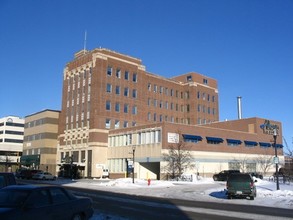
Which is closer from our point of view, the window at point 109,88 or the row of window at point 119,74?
the window at point 109,88

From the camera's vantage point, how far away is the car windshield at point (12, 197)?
9.66m

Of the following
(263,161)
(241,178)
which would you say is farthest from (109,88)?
(241,178)

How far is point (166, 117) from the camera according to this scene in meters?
88.0

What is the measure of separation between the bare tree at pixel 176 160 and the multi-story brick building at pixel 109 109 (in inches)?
65.1

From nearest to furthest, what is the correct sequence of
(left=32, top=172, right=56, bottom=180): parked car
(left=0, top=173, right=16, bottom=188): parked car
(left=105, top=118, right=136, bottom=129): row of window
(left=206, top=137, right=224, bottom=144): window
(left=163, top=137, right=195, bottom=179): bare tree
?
(left=0, top=173, right=16, bottom=188): parked car
(left=32, top=172, right=56, bottom=180): parked car
(left=163, top=137, right=195, bottom=179): bare tree
(left=206, top=137, right=224, bottom=144): window
(left=105, top=118, right=136, bottom=129): row of window

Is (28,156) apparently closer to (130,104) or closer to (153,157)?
(130,104)

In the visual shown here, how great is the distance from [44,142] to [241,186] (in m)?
67.3

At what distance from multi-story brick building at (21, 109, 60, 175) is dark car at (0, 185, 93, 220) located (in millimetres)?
74876

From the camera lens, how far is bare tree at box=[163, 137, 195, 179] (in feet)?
190

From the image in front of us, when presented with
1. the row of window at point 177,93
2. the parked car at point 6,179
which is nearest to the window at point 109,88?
the row of window at point 177,93

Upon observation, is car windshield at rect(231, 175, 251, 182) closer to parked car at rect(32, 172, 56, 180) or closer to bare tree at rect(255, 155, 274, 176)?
parked car at rect(32, 172, 56, 180)

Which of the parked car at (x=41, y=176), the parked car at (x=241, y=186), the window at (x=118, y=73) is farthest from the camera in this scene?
the window at (x=118, y=73)

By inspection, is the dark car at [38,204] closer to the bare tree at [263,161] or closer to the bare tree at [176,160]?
the bare tree at [176,160]

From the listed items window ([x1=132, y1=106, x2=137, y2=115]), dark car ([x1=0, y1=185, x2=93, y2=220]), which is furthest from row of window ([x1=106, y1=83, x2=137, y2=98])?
dark car ([x1=0, y1=185, x2=93, y2=220])
